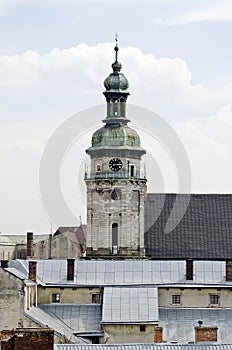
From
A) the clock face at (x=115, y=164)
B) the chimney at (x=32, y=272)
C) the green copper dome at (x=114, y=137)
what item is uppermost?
the green copper dome at (x=114, y=137)

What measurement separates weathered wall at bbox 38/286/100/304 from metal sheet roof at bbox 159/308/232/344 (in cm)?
490

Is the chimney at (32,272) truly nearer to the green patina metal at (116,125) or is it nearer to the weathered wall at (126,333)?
the weathered wall at (126,333)

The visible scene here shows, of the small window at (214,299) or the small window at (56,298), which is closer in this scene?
the small window at (56,298)

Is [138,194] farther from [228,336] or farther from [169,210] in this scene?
[228,336]

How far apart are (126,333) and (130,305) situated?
8.03 feet

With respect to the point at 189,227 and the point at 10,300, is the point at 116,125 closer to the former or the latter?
the point at 189,227

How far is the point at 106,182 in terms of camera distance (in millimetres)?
90812

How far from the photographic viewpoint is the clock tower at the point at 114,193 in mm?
90625

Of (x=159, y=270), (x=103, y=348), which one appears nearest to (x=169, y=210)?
(x=159, y=270)

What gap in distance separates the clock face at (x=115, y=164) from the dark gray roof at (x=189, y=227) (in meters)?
3.99

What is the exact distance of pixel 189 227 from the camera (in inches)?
3580

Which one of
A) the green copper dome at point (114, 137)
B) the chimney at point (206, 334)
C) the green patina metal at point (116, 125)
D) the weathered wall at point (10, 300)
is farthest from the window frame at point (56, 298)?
the green copper dome at point (114, 137)

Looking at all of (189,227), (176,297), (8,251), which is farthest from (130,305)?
(8,251)

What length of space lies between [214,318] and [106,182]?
28.9 m
